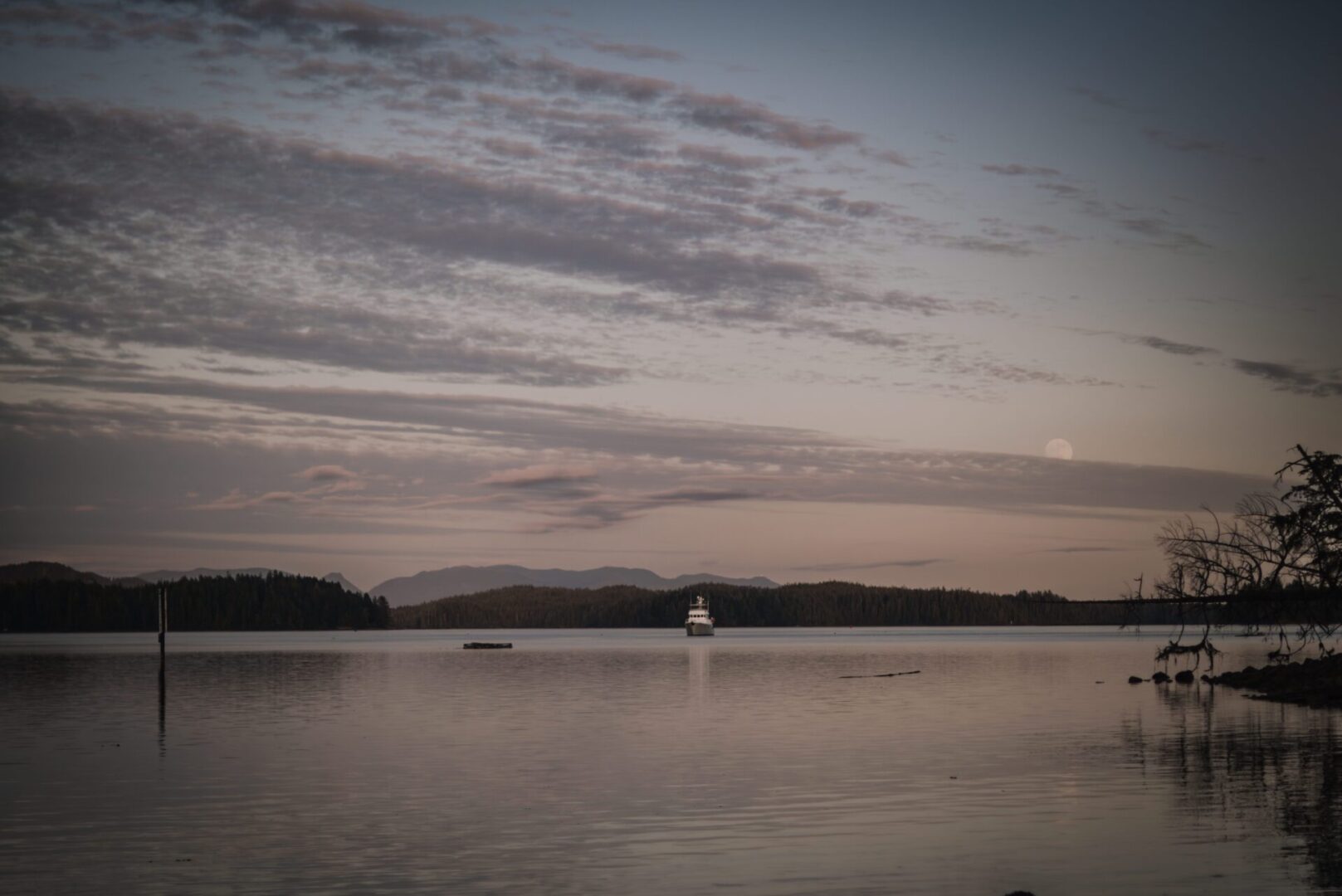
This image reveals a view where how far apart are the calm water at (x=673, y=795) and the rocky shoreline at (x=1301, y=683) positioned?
2.52 metres

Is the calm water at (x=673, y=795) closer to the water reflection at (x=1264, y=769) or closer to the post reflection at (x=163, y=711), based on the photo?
the water reflection at (x=1264, y=769)

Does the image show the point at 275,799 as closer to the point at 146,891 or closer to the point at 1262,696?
the point at 146,891

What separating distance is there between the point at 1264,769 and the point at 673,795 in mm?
16286

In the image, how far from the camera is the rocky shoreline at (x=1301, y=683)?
205ft

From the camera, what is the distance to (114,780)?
37500 mm

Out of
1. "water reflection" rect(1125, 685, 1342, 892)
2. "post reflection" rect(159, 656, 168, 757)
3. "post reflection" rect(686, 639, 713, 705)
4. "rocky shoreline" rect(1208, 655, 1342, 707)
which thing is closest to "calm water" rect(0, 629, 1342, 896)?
"water reflection" rect(1125, 685, 1342, 892)

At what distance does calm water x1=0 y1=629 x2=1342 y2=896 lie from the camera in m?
23.8

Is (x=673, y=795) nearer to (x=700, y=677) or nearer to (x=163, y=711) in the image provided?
(x=163, y=711)

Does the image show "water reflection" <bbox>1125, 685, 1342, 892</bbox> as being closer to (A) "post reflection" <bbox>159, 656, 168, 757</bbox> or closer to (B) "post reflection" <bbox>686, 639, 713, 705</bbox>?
(B) "post reflection" <bbox>686, 639, 713, 705</bbox>

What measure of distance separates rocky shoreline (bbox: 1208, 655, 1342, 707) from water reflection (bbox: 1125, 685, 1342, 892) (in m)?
2.87

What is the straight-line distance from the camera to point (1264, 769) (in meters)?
37.4

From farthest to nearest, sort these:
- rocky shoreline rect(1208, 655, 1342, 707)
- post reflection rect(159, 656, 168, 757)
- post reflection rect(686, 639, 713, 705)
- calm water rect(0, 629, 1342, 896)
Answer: post reflection rect(686, 639, 713, 705)
rocky shoreline rect(1208, 655, 1342, 707)
post reflection rect(159, 656, 168, 757)
calm water rect(0, 629, 1342, 896)

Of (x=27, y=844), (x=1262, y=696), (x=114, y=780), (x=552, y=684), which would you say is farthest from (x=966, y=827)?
(x=552, y=684)

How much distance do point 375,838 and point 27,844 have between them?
6669 mm
